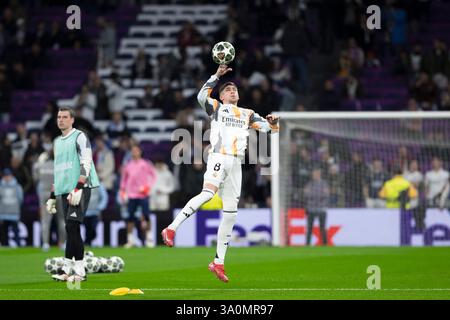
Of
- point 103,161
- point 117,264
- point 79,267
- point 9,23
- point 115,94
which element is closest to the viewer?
point 79,267

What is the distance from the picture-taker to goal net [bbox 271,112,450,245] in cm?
2473

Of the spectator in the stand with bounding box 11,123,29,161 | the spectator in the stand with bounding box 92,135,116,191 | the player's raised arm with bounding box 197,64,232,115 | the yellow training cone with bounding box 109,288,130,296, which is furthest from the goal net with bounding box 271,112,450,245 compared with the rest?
the yellow training cone with bounding box 109,288,130,296

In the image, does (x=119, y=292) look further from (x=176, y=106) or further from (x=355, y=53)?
(x=355, y=53)

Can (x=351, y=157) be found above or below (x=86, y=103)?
below

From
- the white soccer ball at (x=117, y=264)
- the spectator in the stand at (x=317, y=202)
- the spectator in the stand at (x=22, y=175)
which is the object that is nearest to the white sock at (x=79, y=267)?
the white soccer ball at (x=117, y=264)

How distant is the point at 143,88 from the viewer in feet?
103

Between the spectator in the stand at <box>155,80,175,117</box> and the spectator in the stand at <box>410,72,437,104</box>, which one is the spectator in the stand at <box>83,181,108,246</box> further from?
the spectator in the stand at <box>410,72,437,104</box>

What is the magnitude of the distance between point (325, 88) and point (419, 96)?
246 cm

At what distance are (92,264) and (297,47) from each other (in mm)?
14719

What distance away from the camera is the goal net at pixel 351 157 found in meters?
24.7

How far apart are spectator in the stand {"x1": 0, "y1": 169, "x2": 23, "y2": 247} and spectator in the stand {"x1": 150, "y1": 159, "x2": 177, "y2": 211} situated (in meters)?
3.05

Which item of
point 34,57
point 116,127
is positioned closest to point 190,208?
point 116,127

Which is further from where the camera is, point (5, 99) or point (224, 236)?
point (5, 99)

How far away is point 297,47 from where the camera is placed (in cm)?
2925
